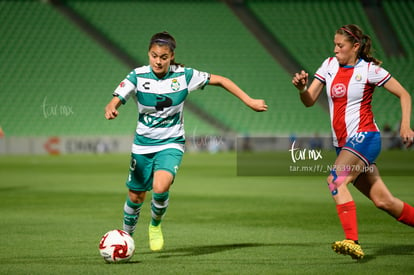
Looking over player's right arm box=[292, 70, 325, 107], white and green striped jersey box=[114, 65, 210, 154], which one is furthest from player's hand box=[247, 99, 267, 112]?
white and green striped jersey box=[114, 65, 210, 154]

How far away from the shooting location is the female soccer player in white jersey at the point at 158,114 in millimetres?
7078

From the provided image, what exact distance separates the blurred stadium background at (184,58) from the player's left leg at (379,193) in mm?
27511

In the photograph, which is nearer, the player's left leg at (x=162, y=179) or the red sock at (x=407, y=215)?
the red sock at (x=407, y=215)

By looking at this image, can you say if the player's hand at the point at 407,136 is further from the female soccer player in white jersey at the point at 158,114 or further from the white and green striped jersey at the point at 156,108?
the white and green striped jersey at the point at 156,108

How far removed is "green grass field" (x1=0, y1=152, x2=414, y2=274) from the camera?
644cm

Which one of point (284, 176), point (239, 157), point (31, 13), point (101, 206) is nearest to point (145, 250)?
point (101, 206)

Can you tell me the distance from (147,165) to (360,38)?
2.42m

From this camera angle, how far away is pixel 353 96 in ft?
22.1

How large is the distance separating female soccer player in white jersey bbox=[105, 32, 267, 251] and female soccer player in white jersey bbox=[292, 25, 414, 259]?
0.81 metres

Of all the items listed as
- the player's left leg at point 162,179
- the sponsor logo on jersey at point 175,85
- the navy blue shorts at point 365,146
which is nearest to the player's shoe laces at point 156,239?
the player's left leg at point 162,179

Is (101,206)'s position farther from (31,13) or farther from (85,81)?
(31,13)

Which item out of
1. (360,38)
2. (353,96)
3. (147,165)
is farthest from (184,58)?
(353,96)

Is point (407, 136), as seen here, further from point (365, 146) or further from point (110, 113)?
point (110, 113)

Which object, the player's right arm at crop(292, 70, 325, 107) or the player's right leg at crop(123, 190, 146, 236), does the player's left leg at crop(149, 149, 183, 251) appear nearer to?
the player's right leg at crop(123, 190, 146, 236)
